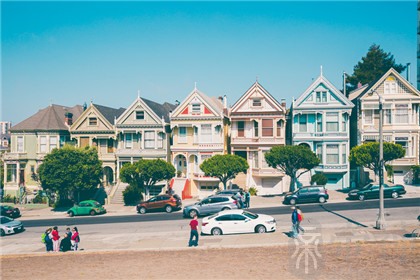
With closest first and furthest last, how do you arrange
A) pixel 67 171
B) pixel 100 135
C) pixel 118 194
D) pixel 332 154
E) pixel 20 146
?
pixel 67 171, pixel 332 154, pixel 118 194, pixel 100 135, pixel 20 146

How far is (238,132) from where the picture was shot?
4525 cm

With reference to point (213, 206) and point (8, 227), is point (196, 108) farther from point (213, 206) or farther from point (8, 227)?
point (8, 227)

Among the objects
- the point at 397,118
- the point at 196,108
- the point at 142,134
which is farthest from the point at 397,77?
the point at 142,134

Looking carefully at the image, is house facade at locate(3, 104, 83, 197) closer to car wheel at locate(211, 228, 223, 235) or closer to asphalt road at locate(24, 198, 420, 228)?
asphalt road at locate(24, 198, 420, 228)

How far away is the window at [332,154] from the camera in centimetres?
4197

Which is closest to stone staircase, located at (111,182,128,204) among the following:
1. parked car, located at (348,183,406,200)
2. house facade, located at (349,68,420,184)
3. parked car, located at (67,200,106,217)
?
parked car, located at (67,200,106,217)

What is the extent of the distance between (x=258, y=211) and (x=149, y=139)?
1885 centimetres

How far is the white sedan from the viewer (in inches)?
926

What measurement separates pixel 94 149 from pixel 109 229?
56.4ft

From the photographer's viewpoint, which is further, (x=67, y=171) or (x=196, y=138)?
(x=196, y=138)

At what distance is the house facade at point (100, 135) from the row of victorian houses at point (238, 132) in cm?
12

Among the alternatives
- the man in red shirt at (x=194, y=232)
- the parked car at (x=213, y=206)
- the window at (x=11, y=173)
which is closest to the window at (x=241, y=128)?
the parked car at (x=213, y=206)

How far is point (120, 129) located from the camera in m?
47.1

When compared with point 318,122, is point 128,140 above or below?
below
